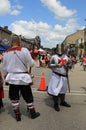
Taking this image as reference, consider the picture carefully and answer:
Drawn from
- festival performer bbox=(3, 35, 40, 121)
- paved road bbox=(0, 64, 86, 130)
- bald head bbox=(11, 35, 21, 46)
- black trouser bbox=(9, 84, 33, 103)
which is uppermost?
bald head bbox=(11, 35, 21, 46)

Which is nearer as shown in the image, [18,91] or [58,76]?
[18,91]

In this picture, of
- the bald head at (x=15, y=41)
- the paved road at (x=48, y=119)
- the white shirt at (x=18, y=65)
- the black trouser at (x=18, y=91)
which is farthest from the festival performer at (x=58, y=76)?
the bald head at (x=15, y=41)

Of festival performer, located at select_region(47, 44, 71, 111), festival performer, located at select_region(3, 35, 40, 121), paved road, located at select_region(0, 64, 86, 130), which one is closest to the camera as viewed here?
paved road, located at select_region(0, 64, 86, 130)

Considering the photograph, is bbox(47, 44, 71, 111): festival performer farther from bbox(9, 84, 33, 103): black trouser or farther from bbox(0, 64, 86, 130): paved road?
bbox(9, 84, 33, 103): black trouser

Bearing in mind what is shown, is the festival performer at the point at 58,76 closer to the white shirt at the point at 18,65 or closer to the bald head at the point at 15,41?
the white shirt at the point at 18,65

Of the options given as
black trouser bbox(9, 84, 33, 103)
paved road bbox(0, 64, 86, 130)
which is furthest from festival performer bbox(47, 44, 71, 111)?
black trouser bbox(9, 84, 33, 103)

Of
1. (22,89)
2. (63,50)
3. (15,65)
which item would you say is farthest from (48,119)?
(63,50)

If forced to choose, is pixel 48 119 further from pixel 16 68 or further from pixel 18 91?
pixel 16 68

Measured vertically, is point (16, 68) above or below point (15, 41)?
below

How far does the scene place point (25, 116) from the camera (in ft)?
23.5

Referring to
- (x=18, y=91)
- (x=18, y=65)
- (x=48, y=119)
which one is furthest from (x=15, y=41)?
(x=48, y=119)

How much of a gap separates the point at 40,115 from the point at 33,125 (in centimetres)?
88

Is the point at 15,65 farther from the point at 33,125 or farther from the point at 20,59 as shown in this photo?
the point at 33,125

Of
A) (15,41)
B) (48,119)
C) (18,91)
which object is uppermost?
(15,41)
